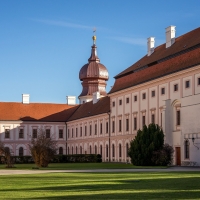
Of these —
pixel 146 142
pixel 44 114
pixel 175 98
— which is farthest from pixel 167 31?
pixel 44 114

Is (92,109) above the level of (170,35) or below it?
below

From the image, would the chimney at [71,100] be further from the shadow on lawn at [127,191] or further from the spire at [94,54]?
the shadow on lawn at [127,191]

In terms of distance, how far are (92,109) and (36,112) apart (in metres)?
12.8

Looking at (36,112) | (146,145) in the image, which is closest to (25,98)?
(36,112)

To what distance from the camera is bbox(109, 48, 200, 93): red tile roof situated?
4194 cm

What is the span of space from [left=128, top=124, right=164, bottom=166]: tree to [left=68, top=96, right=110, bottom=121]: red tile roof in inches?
760

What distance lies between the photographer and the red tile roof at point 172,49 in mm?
44162

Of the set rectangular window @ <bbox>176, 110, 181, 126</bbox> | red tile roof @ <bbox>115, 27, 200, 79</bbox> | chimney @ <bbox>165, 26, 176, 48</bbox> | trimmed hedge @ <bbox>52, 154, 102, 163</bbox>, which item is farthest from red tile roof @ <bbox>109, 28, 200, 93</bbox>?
trimmed hedge @ <bbox>52, 154, 102, 163</bbox>

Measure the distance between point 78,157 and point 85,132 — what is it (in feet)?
27.4

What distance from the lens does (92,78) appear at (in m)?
90.3

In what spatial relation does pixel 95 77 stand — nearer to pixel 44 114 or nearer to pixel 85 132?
pixel 44 114

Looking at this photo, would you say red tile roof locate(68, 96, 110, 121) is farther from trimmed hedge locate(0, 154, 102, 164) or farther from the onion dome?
the onion dome

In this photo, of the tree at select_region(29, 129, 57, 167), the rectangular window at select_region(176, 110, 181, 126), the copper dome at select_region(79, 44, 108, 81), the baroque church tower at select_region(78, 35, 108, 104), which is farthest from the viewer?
the copper dome at select_region(79, 44, 108, 81)

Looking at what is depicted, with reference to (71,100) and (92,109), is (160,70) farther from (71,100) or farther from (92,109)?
(71,100)
